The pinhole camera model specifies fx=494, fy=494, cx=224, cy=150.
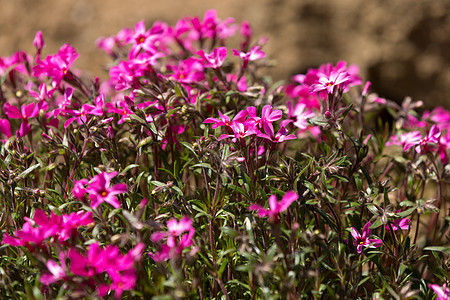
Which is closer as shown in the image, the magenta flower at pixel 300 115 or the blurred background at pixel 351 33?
the magenta flower at pixel 300 115

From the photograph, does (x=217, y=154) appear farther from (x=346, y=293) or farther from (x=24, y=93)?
(x=24, y=93)

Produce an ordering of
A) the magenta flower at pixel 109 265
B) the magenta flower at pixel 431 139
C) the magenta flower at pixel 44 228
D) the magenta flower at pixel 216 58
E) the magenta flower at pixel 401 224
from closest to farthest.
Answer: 1. the magenta flower at pixel 109 265
2. the magenta flower at pixel 44 228
3. the magenta flower at pixel 401 224
4. the magenta flower at pixel 431 139
5. the magenta flower at pixel 216 58

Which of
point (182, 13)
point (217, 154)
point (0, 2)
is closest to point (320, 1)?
point (182, 13)

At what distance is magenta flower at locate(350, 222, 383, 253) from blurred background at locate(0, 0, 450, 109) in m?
2.42

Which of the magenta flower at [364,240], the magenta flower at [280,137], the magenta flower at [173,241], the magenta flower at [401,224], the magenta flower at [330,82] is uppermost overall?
the magenta flower at [330,82]

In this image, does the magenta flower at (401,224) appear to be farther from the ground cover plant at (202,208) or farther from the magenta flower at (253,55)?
the magenta flower at (253,55)

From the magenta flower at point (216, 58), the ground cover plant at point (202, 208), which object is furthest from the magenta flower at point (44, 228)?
the magenta flower at point (216, 58)

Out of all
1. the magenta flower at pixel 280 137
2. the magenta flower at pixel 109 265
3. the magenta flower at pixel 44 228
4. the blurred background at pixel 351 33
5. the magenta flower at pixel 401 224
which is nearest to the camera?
the magenta flower at pixel 109 265

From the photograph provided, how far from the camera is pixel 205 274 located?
78.5 inches

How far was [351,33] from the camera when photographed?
4266mm

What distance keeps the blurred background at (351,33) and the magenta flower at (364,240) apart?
242 centimetres

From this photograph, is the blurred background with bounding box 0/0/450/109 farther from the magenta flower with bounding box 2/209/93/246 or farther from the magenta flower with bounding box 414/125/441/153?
the magenta flower with bounding box 2/209/93/246

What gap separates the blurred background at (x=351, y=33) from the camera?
4145mm

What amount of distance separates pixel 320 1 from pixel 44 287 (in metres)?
3.44
